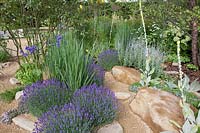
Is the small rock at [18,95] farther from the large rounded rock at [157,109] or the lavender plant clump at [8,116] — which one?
Answer: the large rounded rock at [157,109]

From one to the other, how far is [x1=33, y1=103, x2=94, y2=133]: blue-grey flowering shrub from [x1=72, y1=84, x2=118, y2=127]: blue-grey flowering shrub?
135mm

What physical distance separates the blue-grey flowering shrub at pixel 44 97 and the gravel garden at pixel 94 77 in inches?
0.4

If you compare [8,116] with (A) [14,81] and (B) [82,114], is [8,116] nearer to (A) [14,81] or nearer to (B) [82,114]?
(B) [82,114]

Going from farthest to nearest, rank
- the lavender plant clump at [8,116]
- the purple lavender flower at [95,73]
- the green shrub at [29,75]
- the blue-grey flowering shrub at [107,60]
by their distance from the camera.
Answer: the blue-grey flowering shrub at [107,60]
the green shrub at [29,75]
the purple lavender flower at [95,73]
the lavender plant clump at [8,116]

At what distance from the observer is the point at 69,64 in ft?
11.1

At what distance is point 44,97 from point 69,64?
0.56 meters

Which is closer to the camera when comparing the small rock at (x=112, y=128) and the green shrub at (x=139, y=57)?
the small rock at (x=112, y=128)

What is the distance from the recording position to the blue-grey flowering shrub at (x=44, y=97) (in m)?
2.99

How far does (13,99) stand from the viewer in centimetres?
380

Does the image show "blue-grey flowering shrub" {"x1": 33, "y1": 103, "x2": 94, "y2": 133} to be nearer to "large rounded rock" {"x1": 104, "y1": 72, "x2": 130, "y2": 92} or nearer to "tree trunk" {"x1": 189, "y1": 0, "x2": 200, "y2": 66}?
"large rounded rock" {"x1": 104, "y1": 72, "x2": 130, "y2": 92}

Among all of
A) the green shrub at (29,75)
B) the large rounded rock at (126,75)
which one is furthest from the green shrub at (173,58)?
the green shrub at (29,75)

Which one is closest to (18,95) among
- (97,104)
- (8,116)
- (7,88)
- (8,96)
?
(8,96)

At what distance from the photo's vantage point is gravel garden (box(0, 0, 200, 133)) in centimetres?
264

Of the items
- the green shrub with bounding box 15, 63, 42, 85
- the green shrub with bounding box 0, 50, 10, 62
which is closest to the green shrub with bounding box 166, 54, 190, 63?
the green shrub with bounding box 15, 63, 42, 85
